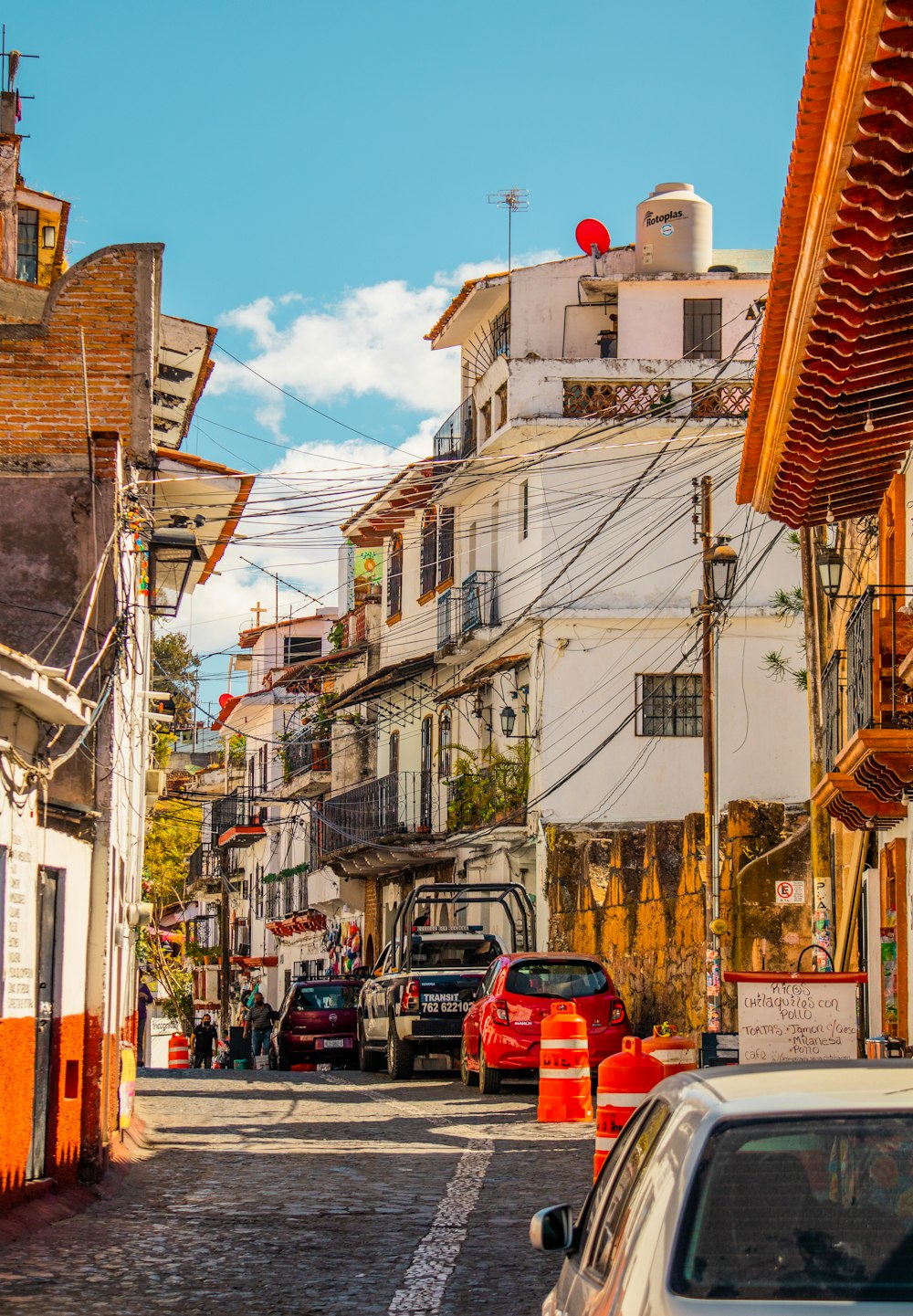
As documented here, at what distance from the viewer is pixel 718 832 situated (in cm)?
2506

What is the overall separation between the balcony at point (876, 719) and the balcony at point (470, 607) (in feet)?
74.1

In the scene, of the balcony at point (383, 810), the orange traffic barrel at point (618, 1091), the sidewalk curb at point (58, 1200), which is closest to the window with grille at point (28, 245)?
the balcony at point (383, 810)

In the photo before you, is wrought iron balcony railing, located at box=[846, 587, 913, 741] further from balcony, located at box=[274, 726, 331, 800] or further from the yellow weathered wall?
balcony, located at box=[274, 726, 331, 800]

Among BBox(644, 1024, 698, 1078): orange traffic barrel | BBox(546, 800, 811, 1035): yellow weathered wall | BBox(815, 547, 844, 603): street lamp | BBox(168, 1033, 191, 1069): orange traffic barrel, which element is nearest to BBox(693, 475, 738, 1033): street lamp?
BBox(546, 800, 811, 1035): yellow weathered wall

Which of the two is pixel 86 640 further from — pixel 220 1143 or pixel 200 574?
pixel 200 574

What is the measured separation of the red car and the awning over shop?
7305 mm

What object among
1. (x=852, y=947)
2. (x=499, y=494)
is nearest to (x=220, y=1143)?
(x=852, y=947)

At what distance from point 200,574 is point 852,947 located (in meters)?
9.80

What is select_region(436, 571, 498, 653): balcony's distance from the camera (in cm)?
3959

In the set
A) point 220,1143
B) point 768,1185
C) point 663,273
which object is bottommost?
point 220,1143

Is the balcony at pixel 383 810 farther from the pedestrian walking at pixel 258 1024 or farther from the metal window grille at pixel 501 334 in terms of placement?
the metal window grille at pixel 501 334

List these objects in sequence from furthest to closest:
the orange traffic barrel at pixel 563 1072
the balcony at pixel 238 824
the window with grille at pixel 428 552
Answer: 1. the balcony at pixel 238 824
2. the window with grille at pixel 428 552
3. the orange traffic barrel at pixel 563 1072

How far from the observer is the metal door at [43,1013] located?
12195 mm

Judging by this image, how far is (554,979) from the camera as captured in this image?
2189 centimetres
